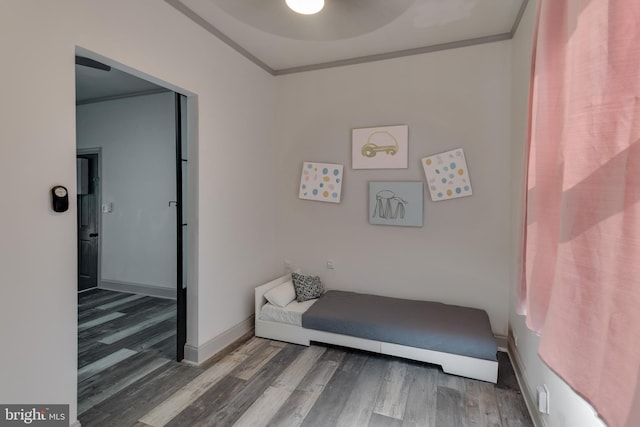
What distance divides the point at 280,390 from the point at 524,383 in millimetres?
1782

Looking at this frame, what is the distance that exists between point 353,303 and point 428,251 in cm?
94

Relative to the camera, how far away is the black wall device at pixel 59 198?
64.4 inches

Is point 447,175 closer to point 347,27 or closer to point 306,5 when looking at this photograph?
point 347,27

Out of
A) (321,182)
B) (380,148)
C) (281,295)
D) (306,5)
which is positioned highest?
(306,5)

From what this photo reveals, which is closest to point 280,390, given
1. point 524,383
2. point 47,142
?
point 524,383

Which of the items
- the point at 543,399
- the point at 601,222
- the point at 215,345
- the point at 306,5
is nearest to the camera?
the point at 601,222

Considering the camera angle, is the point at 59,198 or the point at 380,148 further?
the point at 380,148

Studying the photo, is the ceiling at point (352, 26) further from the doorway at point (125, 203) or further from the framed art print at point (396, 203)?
the doorway at point (125, 203)

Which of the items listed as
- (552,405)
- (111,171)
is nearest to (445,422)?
(552,405)

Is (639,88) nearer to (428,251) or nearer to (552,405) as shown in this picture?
(552,405)

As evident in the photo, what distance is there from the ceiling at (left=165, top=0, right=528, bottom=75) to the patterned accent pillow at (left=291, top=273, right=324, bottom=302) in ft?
7.95

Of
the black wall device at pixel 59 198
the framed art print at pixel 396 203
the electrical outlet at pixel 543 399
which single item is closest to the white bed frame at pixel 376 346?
the electrical outlet at pixel 543 399

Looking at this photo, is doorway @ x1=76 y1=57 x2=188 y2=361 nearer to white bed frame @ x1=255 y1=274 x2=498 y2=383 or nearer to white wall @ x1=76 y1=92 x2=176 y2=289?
white wall @ x1=76 y1=92 x2=176 y2=289

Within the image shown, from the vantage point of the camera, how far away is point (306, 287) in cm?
334
